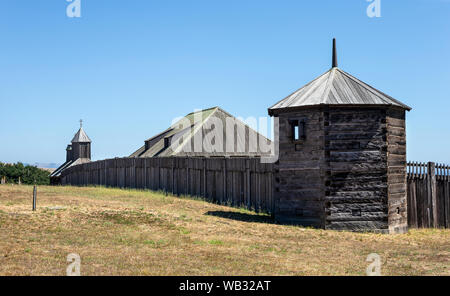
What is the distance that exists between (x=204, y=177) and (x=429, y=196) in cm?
1015

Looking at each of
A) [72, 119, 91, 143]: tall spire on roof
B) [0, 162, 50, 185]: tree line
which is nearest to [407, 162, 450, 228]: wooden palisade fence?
[0, 162, 50, 185]: tree line

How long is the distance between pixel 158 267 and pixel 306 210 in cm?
806

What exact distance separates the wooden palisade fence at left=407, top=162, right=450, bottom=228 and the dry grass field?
0.69 metres

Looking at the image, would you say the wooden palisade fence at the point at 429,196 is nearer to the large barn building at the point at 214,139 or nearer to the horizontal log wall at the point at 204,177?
the horizontal log wall at the point at 204,177

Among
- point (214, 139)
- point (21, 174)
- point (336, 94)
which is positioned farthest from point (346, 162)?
point (21, 174)

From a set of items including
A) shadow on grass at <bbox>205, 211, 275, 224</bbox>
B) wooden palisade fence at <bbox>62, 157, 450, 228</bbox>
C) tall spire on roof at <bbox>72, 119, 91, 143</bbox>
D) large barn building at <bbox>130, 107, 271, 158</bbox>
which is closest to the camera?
shadow on grass at <bbox>205, 211, 275, 224</bbox>

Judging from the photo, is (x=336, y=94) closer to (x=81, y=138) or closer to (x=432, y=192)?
(x=432, y=192)

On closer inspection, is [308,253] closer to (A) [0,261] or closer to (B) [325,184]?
(B) [325,184]

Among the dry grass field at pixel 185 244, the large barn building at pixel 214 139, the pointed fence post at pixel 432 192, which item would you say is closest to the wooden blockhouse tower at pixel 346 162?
the dry grass field at pixel 185 244

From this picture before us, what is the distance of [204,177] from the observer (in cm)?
2411

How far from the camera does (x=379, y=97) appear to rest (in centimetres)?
1716

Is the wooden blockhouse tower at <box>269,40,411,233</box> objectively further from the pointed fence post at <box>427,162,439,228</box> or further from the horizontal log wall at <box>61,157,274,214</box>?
the horizontal log wall at <box>61,157,274,214</box>

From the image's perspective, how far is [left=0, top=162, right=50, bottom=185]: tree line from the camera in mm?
57122
